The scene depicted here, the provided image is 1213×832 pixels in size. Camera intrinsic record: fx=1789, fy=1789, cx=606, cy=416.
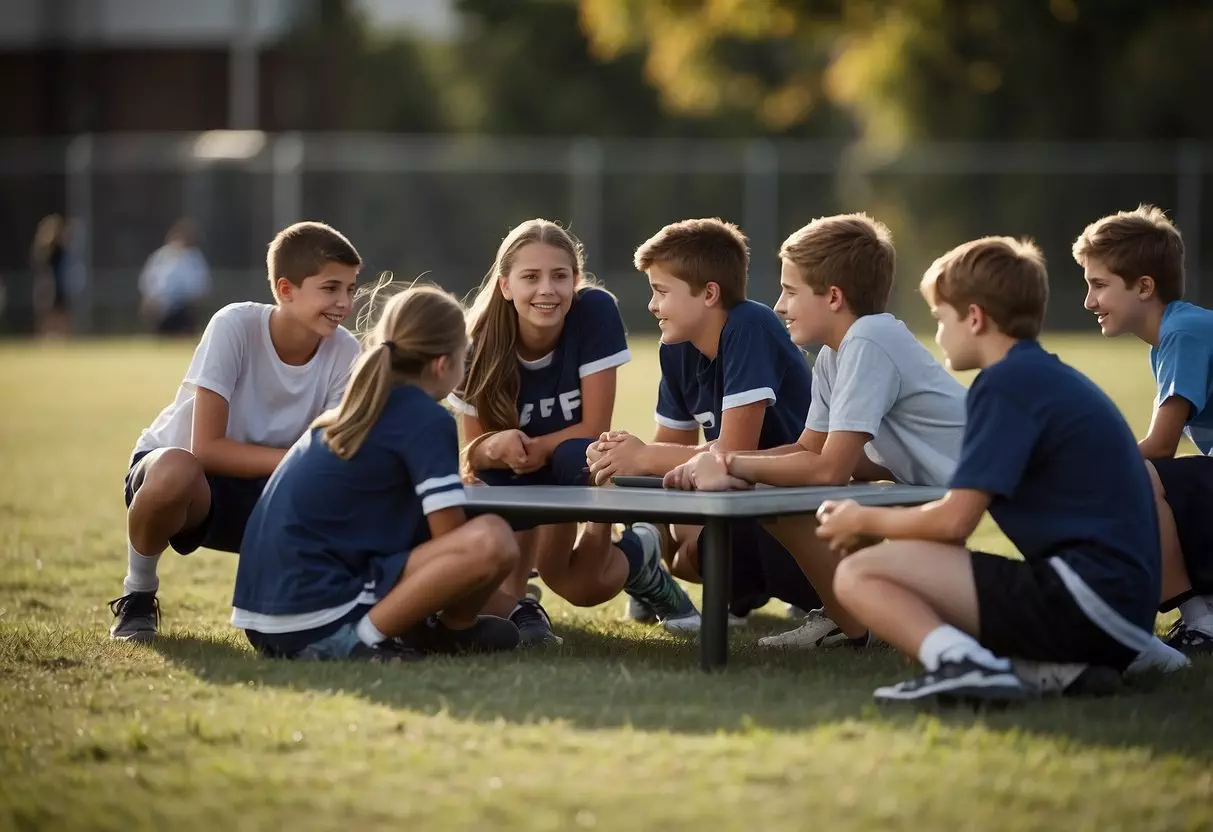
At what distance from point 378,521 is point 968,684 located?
1.73 metres

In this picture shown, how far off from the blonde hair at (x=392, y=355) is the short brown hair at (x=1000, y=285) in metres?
1.36

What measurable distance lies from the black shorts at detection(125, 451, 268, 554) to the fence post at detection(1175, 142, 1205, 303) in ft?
71.3

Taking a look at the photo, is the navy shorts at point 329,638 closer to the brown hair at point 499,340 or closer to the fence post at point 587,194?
the brown hair at point 499,340

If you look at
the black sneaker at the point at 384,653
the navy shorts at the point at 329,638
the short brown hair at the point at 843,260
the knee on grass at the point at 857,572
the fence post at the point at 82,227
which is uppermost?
the fence post at the point at 82,227

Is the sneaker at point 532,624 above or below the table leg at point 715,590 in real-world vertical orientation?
below

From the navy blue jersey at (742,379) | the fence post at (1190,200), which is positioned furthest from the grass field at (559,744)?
the fence post at (1190,200)

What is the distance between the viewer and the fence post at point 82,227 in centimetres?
2854

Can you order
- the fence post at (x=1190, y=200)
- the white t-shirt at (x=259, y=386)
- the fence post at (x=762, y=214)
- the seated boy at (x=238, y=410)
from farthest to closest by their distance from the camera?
1. the fence post at (x=762, y=214)
2. the fence post at (x=1190, y=200)
3. the white t-shirt at (x=259, y=386)
4. the seated boy at (x=238, y=410)

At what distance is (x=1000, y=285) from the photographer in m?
4.50

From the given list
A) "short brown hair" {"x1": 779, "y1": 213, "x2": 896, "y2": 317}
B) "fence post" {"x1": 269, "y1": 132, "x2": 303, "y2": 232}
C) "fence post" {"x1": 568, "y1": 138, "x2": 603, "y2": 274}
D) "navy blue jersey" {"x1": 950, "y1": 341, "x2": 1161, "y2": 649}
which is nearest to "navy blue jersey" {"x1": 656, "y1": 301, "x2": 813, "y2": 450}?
"short brown hair" {"x1": 779, "y1": 213, "x2": 896, "y2": 317}

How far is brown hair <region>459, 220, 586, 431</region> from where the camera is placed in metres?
6.01

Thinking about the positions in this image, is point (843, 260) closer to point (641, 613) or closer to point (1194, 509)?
point (1194, 509)

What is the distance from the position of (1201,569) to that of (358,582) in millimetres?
2560

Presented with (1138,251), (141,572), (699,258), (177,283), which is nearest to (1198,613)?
(1138,251)
